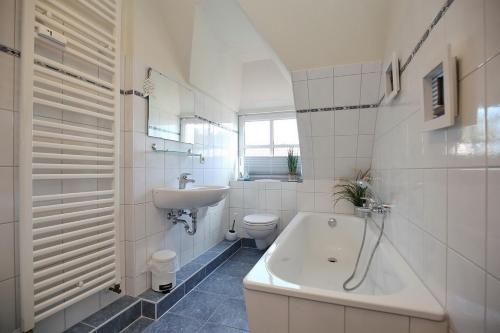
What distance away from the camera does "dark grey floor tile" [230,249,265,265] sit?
279 cm

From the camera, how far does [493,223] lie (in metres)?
0.56

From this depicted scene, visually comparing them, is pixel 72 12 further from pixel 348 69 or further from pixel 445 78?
pixel 348 69

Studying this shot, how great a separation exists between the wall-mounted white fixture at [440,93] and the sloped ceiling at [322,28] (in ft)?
3.72

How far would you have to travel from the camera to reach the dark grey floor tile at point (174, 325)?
1.59 metres

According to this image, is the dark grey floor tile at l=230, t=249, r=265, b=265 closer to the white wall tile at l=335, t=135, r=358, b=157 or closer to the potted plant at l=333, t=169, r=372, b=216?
the potted plant at l=333, t=169, r=372, b=216

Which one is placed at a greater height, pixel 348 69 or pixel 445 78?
pixel 348 69

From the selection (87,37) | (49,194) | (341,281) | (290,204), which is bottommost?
(341,281)

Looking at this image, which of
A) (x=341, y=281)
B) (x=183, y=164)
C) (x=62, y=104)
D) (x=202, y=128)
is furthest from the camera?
(x=202, y=128)

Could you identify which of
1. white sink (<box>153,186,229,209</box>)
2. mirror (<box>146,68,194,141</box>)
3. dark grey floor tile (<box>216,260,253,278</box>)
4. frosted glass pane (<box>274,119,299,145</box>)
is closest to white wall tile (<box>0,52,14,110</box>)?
mirror (<box>146,68,194,141</box>)

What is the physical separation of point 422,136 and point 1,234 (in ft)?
6.51

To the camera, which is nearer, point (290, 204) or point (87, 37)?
point (87, 37)

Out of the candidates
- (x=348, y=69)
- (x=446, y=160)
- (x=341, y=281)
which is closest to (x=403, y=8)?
(x=348, y=69)

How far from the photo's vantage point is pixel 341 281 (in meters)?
1.84

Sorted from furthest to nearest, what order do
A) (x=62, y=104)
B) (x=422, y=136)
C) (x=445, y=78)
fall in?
(x=62, y=104), (x=422, y=136), (x=445, y=78)
